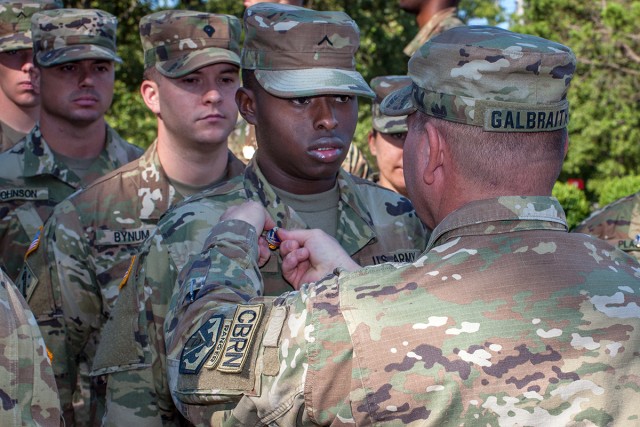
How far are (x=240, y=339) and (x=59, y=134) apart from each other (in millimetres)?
3591

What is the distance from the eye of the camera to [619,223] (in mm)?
5188

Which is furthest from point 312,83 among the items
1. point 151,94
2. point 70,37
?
point 70,37

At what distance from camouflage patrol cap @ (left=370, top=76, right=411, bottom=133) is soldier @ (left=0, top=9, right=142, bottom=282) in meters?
1.57

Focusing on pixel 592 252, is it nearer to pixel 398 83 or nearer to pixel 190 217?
pixel 190 217

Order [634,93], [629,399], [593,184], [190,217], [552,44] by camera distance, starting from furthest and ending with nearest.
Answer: [593,184]
[634,93]
[190,217]
[552,44]
[629,399]

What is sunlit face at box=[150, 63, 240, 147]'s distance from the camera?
194 inches

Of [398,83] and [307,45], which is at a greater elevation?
[307,45]

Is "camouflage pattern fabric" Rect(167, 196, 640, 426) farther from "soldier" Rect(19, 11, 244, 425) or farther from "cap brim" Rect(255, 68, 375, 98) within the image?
"soldier" Rect(19, 11, 244, 425)

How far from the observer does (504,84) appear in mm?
2539

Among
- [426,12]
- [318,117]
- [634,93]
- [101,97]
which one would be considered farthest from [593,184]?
[318,117]

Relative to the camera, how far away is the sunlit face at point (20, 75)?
22.0 ft

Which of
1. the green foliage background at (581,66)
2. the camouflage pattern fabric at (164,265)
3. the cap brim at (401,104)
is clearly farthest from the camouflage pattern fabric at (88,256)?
the green foliage background at (581,66)

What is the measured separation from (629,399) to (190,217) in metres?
1.68

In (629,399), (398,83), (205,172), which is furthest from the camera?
(398,83)
